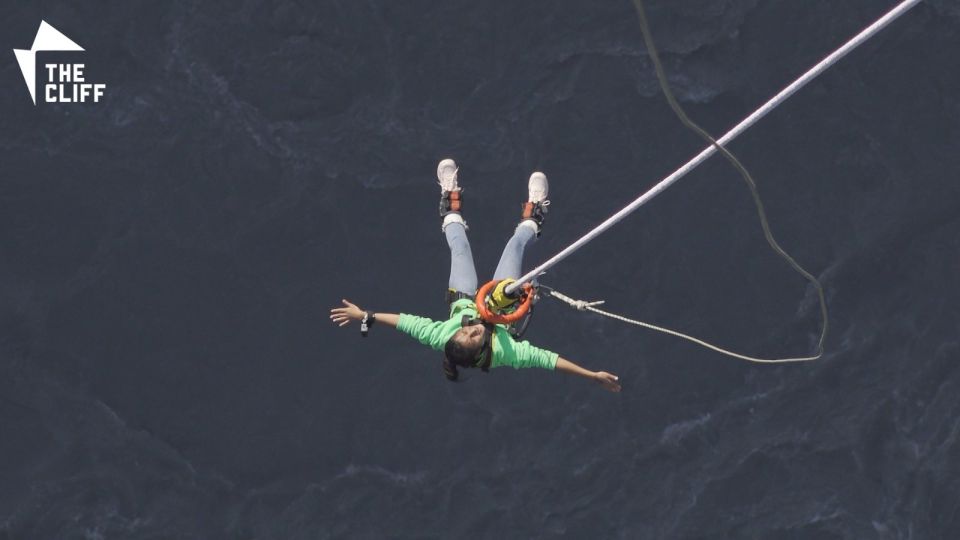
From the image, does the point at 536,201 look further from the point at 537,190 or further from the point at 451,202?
the point at 451,202

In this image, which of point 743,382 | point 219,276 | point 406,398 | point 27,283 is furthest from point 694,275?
point 27,283

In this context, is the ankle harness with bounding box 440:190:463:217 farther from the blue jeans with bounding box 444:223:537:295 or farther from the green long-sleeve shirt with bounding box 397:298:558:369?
the green long-sleeve shirt with bounding box 397:298:558:369

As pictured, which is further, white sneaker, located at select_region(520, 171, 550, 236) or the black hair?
white sneaker, located at select_region(520, 171, 550, 236)

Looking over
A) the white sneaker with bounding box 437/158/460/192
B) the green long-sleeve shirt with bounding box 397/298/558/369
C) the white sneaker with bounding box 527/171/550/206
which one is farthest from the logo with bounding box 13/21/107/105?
the green long-sleeve shirt with bounding box 397/298/558/369

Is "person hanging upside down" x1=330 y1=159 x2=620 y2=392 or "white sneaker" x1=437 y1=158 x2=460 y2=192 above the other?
"white sneaker" x1=437 y1=158 x2=460 y2=192

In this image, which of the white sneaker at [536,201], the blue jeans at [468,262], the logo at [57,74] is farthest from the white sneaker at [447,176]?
the logo at [57,74]

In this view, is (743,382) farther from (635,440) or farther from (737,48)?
(737,48)

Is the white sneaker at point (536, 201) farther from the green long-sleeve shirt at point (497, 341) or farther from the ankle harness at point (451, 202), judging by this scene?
the green long-sleeve shirt at point (497, 341)
